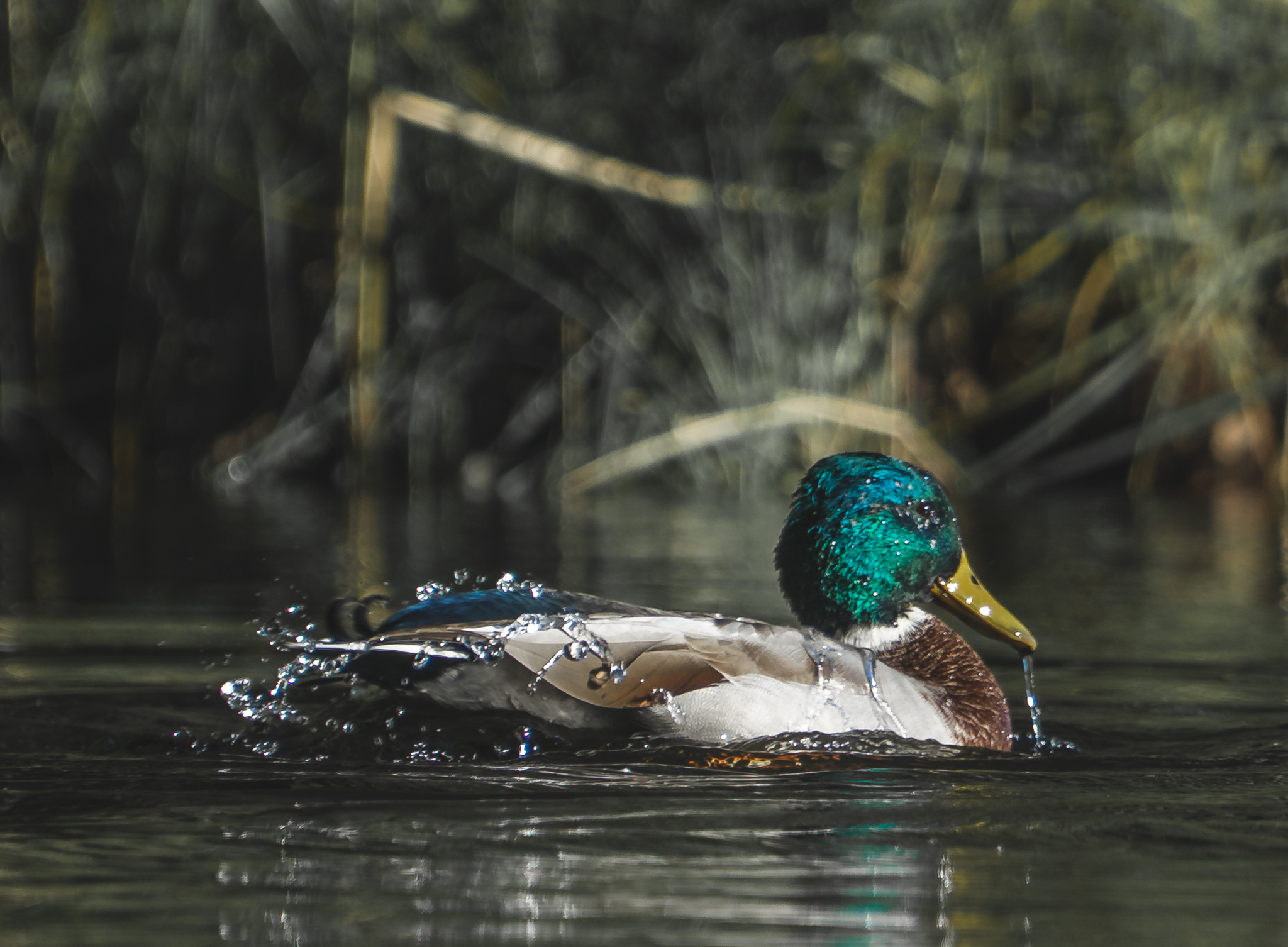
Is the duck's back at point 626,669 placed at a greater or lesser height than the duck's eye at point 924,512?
lesser

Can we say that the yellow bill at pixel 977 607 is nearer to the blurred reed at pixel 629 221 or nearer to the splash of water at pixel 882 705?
the splash of water at pixel 882 705

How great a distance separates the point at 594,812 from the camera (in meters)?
2.86

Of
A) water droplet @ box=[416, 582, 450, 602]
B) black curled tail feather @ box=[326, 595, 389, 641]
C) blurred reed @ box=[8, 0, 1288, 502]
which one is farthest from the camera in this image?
blurred reed @ box=[8, 0, 1288, 502]

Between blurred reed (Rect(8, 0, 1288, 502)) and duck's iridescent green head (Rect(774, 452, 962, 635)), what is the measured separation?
4.06 m

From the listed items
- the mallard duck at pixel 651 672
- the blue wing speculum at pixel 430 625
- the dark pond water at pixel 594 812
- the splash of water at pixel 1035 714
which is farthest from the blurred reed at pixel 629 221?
the blue wing speculum at pixel 430 625

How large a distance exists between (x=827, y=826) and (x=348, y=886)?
0.78 meters

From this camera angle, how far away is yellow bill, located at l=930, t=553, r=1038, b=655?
4043mm

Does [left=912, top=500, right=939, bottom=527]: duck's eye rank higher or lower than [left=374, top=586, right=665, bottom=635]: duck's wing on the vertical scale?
higher

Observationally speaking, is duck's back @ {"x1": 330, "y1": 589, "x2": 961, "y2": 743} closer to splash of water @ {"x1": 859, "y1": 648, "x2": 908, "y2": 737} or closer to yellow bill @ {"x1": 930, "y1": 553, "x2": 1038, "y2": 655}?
splash of water @ {"x1": 859, "y1": 648, "x2": 908, "y2": 737}

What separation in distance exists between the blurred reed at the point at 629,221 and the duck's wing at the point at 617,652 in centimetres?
465

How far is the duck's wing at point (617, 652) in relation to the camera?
3363mm

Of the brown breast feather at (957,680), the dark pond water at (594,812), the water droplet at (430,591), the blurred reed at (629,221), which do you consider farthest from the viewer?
the blurred reed at (629,221)

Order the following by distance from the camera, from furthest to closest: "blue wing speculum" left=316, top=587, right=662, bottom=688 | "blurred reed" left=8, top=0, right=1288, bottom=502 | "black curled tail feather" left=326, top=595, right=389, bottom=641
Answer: "blurred reed" left=8, top=0, right=1288, bottom=502, "black curled tail feather" left=326, top=595, right=389, bottom=641, "blue wing speculum" left=316, top=587, right=662, bottom=688

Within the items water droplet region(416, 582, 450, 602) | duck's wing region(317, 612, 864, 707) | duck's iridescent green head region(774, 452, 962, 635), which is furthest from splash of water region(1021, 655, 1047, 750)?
water droplet region(416, 582, 450, 602)
